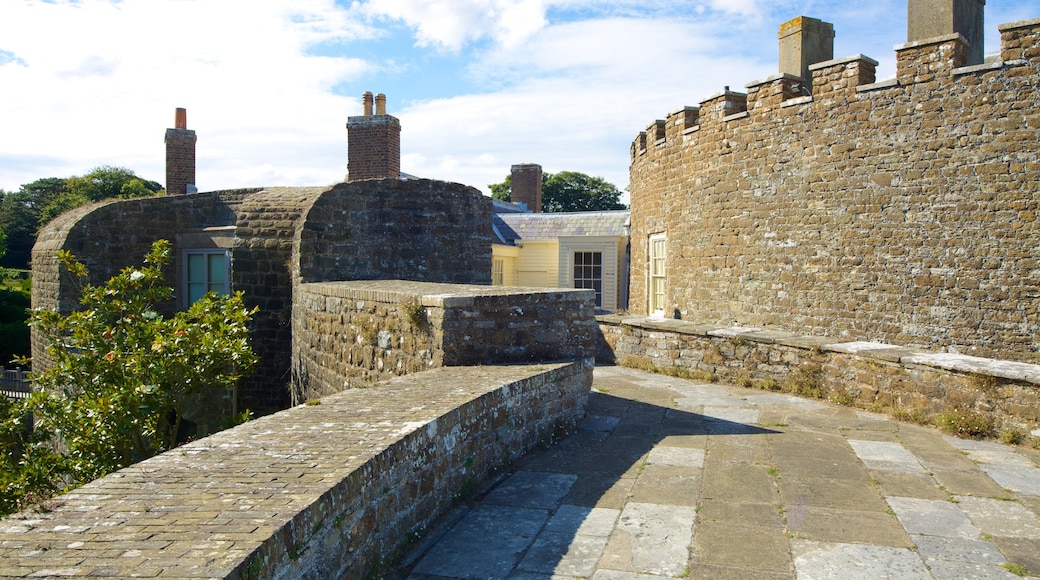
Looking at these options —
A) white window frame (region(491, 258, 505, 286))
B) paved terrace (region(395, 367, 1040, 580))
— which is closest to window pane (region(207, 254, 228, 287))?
paved terrace (region(395, 367, 1040, 580))

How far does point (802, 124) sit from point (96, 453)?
10.0 meters

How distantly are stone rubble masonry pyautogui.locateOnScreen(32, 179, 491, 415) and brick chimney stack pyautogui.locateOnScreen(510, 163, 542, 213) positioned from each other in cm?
1773

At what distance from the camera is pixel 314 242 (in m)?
10.3

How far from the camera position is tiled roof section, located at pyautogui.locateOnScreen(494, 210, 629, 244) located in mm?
21375

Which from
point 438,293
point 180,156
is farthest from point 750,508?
point 180,156

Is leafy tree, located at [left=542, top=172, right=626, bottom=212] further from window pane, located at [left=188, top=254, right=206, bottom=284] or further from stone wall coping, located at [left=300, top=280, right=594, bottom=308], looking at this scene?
stone wall coping, located at [left=300, top=280, right=594, bottom=308]

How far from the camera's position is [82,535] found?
251 centimetres

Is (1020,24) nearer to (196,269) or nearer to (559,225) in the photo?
(196,269)

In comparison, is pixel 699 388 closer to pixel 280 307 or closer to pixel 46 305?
pixel 280 307

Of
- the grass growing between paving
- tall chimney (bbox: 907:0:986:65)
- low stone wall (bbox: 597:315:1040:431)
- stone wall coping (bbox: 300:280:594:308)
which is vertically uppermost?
tall chimney (bbox: 907:0:986:65)

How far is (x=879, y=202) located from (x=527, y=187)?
21222 mm

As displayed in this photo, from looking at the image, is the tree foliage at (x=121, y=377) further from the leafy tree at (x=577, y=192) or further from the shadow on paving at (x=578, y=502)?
the leafy tree at (x=577, y=192)

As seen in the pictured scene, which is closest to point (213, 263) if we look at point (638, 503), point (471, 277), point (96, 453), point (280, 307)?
point (280, 307)

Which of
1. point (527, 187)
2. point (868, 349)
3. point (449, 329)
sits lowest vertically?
point (868, 349)
